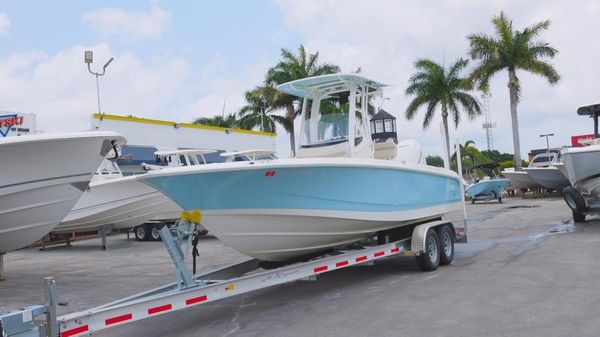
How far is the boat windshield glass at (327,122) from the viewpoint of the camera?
8414 millimetres

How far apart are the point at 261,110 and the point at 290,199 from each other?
3416cm

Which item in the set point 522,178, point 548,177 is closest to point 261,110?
point 522,178

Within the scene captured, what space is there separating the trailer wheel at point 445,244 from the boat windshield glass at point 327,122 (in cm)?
238

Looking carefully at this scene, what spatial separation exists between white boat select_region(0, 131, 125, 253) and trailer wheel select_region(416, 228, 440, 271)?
4.83 meters

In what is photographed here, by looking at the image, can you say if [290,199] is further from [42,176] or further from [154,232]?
[154,232]

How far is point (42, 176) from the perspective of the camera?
830 cm

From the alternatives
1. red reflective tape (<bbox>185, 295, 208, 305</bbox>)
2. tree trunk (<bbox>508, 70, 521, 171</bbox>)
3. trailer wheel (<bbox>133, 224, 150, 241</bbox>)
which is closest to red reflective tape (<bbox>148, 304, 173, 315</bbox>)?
red reflective tape (<bbox>185, 295, 208, 305</bbox>)

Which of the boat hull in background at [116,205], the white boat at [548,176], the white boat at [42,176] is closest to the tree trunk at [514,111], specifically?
the white boat at [548,176]

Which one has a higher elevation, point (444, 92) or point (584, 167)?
point (444, 92)

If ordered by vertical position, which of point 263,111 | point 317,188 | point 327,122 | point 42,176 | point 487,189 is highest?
point 263,111

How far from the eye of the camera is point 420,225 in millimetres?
8758

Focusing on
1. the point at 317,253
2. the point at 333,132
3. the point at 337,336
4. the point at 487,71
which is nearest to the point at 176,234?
the point at 337,336

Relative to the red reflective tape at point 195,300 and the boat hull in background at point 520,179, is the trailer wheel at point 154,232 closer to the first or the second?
the red reflective tape at point 195,300

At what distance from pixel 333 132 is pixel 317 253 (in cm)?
180
